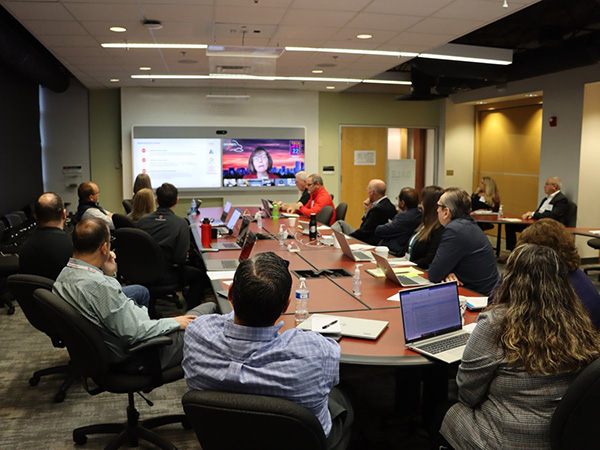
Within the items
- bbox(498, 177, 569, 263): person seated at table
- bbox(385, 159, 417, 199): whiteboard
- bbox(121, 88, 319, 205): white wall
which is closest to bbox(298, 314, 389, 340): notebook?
bbox(498, 177, 569, 263): person seated at table

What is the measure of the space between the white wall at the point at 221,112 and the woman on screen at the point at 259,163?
1.40ft

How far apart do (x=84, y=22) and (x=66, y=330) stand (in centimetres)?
382

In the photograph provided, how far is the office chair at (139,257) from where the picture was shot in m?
4.34

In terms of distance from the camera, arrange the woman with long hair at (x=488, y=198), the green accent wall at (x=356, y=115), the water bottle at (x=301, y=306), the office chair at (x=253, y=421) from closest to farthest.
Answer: the office chair at (x=253, y=421) → the water bottle at (x=301, y=306) → the woman with long hair at (x=488, y=198) → the green accent wall at (x=356, y=115)

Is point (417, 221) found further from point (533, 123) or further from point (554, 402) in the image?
point (533, 123)

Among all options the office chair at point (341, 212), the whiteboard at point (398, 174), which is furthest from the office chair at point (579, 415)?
the whiteboard at point (398, 174)

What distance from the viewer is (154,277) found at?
4480 mm

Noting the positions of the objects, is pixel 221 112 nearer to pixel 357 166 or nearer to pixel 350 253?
pixel 357 166

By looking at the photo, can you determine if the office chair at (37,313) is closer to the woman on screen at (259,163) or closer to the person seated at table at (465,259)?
the person seated at table at (465,259)

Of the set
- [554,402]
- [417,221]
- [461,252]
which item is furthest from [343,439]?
[417,221]

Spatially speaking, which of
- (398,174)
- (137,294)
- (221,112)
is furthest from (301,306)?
(398,174)

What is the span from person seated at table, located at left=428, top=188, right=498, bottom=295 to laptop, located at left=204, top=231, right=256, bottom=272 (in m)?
1.29

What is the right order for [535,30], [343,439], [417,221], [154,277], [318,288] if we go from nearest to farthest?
1. [343,439]
2. [318,288]
3. [154,277]
4. [417,221]
5. [535,30]

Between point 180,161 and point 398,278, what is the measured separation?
7353 mm
